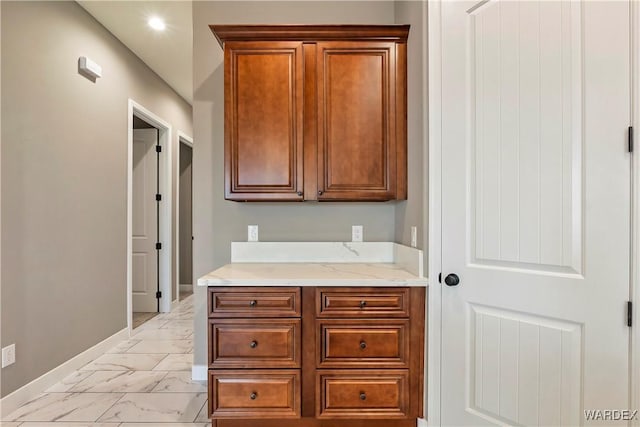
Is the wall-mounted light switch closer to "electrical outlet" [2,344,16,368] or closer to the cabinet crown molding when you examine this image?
the cabinet crown molding

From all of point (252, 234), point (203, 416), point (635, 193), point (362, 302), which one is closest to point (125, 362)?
point (203, 416)

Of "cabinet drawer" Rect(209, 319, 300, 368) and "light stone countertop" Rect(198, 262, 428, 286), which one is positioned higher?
"light stone countertop" Rect(198, 262, 428, 286)

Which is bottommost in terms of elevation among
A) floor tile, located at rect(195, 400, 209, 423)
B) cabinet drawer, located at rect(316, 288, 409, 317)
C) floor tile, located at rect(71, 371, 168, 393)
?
floor tile, located at rect(71, 371, 168, 393)

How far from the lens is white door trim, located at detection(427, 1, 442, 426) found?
5.61 ft

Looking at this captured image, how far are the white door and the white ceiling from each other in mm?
1042

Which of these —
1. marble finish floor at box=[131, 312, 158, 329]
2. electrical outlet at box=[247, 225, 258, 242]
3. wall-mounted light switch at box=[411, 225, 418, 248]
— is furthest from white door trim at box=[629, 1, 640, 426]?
marble finish floor at box=[131, 312, 158, 329]

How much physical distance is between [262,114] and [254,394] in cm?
157

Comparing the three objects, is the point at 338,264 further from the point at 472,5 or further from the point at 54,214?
the point at 54,214

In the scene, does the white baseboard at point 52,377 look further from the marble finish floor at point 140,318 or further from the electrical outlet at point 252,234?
the electrical outlet at point 252,234

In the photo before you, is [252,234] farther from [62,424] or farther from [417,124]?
[62,424]

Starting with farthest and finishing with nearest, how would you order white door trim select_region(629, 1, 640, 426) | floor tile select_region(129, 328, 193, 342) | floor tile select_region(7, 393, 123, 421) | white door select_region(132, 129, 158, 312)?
white door select_region(132, 129, 158, 312) → floor tile select_region(129, 328, 193, 342) → floor tile select_region(7, 393, 123, 421) → white door trim select_region(629, 1, 640, 426)

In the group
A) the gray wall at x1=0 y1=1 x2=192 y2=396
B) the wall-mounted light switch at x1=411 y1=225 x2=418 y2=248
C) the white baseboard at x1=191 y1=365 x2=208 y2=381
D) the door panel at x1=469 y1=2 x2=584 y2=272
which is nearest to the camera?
the door panel at x1=469 y1=2 x2=584 y2=272

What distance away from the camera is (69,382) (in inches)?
98.4

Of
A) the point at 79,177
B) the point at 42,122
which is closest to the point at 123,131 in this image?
the point at 79,177
